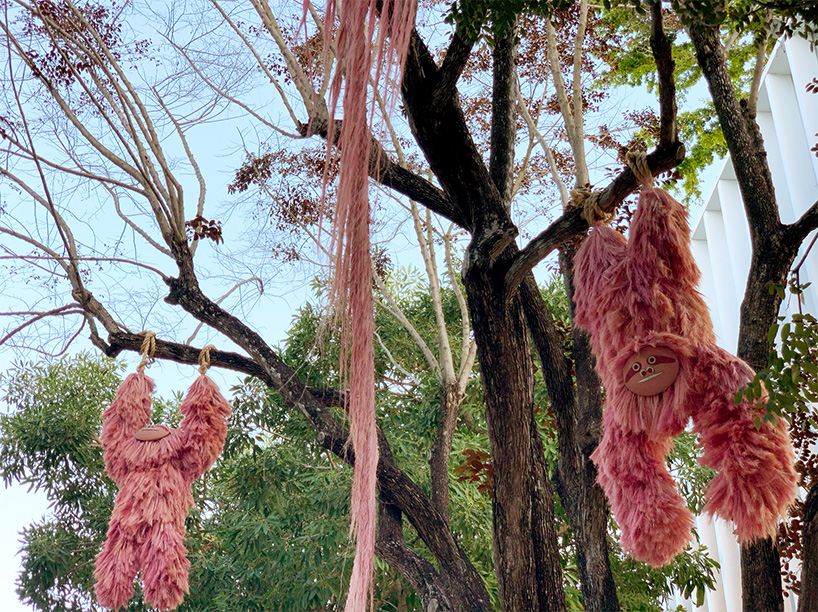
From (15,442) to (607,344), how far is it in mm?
2811

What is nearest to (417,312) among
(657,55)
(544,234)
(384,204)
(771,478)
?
(384,204)

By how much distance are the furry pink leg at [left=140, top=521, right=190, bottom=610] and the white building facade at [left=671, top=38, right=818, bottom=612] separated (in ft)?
5.10

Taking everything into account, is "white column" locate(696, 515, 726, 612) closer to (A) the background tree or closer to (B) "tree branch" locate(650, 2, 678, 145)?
(A) the background tree

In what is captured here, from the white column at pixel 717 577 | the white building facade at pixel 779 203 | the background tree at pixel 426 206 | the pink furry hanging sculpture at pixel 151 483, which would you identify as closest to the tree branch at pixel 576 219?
the background tree at pixel 426 206

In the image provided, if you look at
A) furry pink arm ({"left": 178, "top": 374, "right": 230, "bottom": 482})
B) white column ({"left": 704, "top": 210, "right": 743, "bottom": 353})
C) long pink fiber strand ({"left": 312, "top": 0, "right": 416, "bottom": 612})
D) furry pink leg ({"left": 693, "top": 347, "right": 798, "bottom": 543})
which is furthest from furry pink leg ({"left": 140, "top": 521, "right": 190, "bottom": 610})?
white column ({"left": 704, "top": 210, "right": 743, "bottom": 353})

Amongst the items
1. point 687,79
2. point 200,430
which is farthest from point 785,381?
point 687,79

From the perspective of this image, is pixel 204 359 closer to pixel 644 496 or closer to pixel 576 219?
pixel 576 219

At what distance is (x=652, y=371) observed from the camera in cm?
98

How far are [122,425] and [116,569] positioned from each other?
309mm

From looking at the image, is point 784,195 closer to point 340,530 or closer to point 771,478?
point 340,530

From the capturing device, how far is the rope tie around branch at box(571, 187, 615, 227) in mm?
1156

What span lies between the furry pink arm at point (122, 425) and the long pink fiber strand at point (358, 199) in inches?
56.9

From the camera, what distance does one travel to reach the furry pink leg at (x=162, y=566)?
179cm

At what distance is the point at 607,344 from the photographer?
3.48ft
